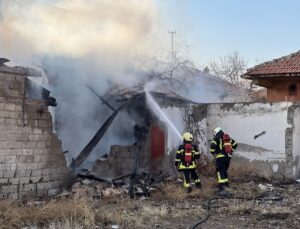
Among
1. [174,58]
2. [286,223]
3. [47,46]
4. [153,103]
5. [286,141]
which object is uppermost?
[174,58]

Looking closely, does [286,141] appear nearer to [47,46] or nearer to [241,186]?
[241,186]

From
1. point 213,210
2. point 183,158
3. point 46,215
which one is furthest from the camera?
point 183,158

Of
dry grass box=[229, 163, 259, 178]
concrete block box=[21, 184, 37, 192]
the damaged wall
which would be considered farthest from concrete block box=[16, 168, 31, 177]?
the damaged wall

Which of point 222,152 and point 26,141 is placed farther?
point 222,152

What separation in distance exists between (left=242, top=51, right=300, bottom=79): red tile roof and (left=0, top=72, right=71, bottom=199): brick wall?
1155 centimetres

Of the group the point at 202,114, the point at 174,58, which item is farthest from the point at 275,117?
→ the point at 174,58

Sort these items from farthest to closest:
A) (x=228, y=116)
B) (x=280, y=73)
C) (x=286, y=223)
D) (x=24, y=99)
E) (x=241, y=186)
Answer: (x=280, y=73) < (x=228, y=116) < (x=241, y=186) < (x=24, y=99) < (x=286, y=223)

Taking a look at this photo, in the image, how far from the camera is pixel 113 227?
23.0 feet

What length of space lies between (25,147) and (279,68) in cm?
1303

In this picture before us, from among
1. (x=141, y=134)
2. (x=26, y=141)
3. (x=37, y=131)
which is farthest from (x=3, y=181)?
(x=141, y=134)

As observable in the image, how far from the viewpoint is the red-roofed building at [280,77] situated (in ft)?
62.4

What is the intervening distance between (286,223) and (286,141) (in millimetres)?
6722

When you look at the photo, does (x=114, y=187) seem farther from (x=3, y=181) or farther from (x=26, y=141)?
(x=3, y=181)

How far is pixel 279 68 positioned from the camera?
1941 centimetres
